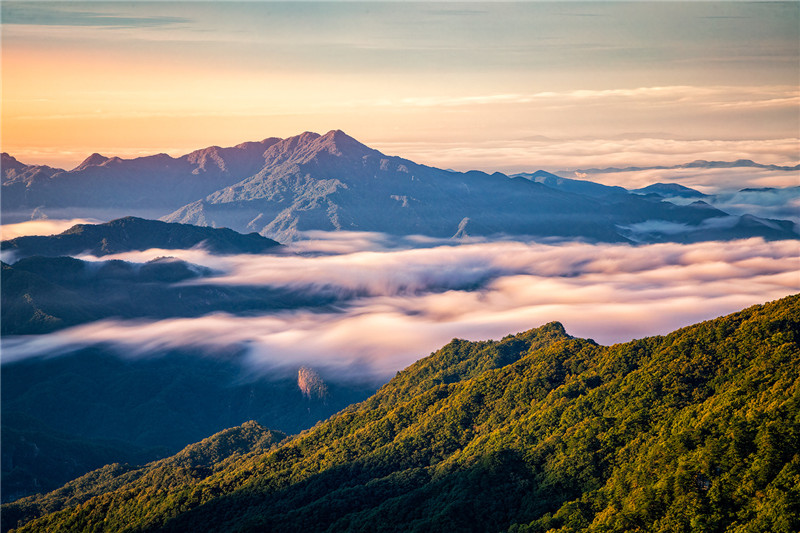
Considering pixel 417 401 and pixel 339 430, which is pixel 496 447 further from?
pixel 339 430

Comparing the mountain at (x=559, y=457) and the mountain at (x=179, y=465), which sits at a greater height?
the mountain at (x=559, y=457)

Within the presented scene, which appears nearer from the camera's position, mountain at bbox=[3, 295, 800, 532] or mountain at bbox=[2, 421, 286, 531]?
mountain at bbox=[3, 295, 800, 532]

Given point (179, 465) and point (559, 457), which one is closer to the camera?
point (559, 457)

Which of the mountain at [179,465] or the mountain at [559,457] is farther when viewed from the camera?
the mountain at [179,465]

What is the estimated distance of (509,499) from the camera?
9406 cm

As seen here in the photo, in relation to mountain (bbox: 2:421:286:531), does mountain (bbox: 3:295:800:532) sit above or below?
above

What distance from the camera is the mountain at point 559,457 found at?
75.2 metres

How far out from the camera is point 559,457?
315 ft

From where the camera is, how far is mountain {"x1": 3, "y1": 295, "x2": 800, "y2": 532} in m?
75.2

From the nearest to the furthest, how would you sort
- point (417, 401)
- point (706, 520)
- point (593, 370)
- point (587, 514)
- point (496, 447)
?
point (706, 520) → point (587, 514) → point (496, 447) → point (593, 370) → point (417, 401)

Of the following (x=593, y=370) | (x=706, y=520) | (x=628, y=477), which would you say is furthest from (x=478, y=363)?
(x=706, y=520)

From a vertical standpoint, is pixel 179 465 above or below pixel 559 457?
below

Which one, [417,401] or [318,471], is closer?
[318,471]

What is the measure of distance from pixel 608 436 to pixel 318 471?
4482 centimetres
